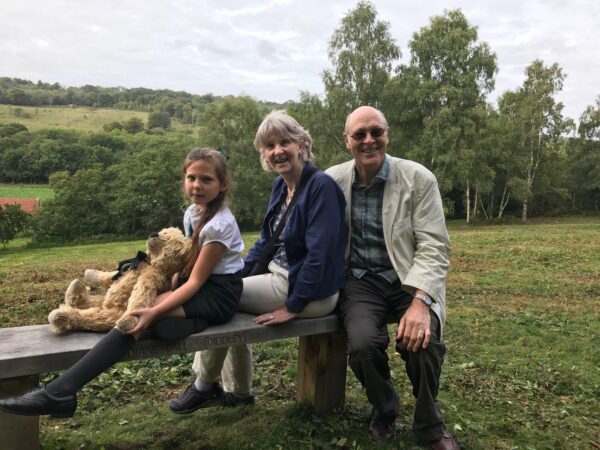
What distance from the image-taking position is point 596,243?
49.9 ft

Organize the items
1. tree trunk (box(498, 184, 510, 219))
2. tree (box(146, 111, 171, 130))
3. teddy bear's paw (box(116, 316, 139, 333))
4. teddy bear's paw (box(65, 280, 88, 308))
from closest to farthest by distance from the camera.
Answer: teddy bear's paw (box(116, 316, 139, 333)) → teddy bear's paw (box(65, 280, 88, 308)) → tree trunk (box(498, 184, 510, 219)) → tree (box(146, 111, 171, 130))

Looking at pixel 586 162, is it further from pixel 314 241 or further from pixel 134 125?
pixel 134 125

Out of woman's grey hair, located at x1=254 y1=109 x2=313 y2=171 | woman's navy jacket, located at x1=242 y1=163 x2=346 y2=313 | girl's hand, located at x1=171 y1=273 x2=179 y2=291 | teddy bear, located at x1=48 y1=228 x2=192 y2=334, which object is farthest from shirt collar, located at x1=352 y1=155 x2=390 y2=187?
girl's hand, located at x1=171 y1=273 x2=179 y2=291

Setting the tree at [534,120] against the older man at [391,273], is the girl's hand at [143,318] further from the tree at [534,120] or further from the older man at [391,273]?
the tree at [534,120]

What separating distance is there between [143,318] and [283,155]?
1.47 m

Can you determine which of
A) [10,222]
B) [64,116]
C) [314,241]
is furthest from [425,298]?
[64,116]

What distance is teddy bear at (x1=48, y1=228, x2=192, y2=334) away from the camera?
2828mm

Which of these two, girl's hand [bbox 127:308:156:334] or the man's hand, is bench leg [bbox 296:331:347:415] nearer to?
the man's hand

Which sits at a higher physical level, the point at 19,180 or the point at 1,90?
the point at 1,90

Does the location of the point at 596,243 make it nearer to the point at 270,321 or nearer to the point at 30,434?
the point at 270,321

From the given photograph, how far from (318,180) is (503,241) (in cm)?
1444

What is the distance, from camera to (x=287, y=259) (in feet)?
11.1

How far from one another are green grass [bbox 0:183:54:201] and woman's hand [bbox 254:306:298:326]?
67792mm

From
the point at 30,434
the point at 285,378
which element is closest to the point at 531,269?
the point at 285,378
